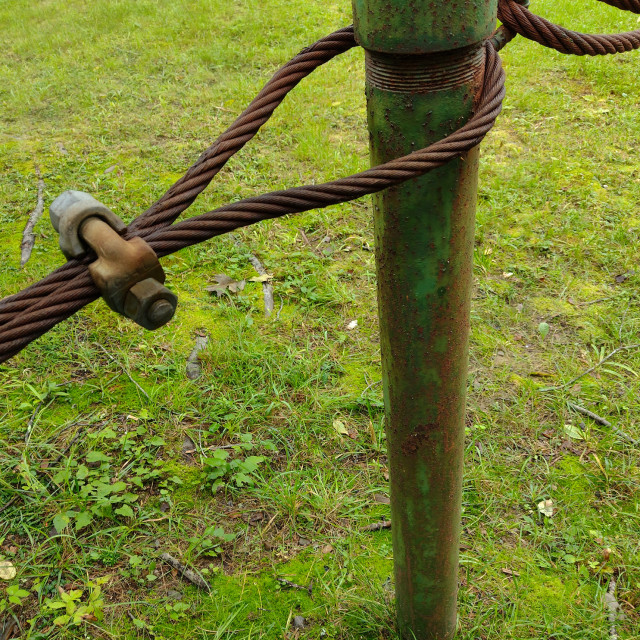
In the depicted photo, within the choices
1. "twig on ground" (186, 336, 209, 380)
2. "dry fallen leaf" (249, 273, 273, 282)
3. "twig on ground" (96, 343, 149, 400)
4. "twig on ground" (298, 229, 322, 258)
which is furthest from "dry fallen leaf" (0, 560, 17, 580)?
"twig on ground" (298, 229, 322, 258)

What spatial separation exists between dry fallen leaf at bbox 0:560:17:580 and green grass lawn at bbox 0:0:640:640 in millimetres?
14

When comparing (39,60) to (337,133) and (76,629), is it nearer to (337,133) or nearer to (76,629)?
(337,133)

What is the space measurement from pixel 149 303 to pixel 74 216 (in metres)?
0.16

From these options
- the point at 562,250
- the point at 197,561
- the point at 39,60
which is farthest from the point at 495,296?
the point at 39,60

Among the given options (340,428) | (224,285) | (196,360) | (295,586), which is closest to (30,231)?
(224,285)

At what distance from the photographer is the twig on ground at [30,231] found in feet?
11.5

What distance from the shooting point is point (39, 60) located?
20.2 feet

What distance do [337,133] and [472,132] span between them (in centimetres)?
372

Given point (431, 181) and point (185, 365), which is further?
point (185, 365)

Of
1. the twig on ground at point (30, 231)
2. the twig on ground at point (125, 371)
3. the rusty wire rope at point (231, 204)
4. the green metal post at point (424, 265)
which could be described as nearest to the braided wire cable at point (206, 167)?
the rusty wire rope at point (231, 204)

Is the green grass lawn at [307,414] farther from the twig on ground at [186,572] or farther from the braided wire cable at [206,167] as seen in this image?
the braided wire cable at [206,167]

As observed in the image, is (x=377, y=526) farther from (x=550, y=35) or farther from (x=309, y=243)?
(x=309, y=243)

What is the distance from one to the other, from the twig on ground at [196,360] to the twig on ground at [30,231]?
3.97 feet

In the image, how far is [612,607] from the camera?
1983 mm
